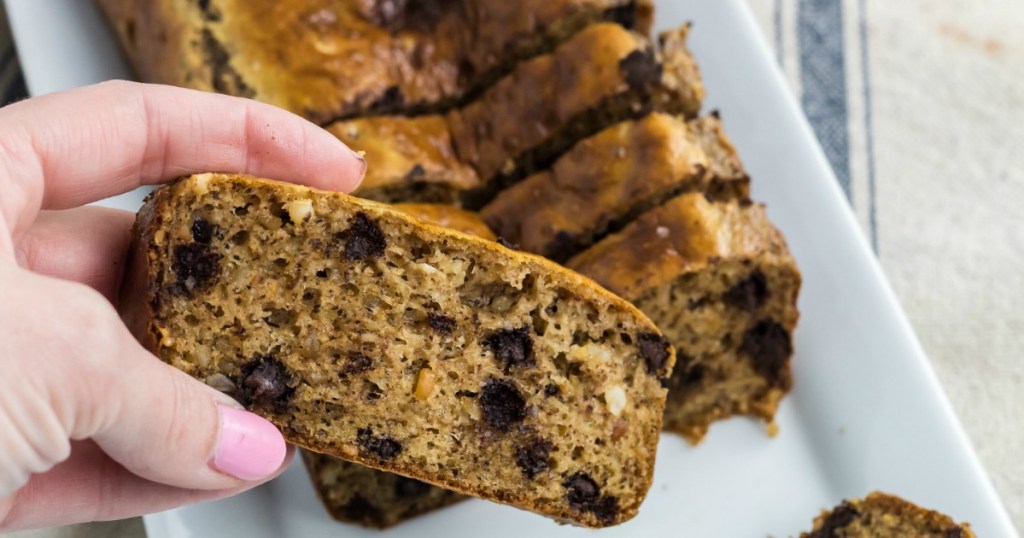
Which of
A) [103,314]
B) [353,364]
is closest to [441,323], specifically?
[353,364]

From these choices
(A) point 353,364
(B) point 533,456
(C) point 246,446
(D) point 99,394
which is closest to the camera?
(D) point 99,394

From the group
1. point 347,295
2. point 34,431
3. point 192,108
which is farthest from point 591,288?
point 34,431

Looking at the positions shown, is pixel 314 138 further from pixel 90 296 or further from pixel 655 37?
pixel 655 37

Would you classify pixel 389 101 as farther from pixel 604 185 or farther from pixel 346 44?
pixel 604 185

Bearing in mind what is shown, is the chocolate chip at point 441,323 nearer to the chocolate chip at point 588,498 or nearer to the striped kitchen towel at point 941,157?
the chocolate chip at point 588,498

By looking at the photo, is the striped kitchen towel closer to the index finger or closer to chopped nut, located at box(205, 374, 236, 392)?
the index finger
